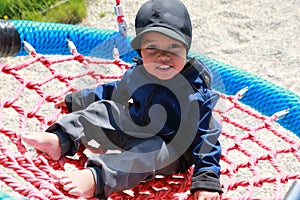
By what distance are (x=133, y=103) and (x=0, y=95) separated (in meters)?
1.15

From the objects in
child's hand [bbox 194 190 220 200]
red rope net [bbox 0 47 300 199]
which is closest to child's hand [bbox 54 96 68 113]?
red rope net [bbox 0 47 300 199]

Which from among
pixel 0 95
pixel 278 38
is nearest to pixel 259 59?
pixel 278 38

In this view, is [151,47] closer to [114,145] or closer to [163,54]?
[163,54]

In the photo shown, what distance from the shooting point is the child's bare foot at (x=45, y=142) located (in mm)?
1206

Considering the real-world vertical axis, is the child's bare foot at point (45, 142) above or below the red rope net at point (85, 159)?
above

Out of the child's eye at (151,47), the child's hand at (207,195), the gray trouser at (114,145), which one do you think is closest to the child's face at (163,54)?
the child's eye at (151,47)

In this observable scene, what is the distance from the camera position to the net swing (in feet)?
3.92

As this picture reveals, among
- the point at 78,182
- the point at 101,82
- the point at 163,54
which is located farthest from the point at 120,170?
the point at 101,82

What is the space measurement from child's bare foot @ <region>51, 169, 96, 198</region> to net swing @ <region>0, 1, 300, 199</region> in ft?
0.06

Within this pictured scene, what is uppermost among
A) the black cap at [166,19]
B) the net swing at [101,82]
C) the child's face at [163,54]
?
the black cap at [166,19]

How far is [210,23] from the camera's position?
2.96 meters

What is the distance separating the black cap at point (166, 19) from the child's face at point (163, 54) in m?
0.01

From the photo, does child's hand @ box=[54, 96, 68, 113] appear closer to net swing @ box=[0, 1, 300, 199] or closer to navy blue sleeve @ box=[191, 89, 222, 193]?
net swing @ box=[0, 1, 300, 199]

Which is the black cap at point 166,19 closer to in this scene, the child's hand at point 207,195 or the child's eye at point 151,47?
the child's eye at point 151,47
